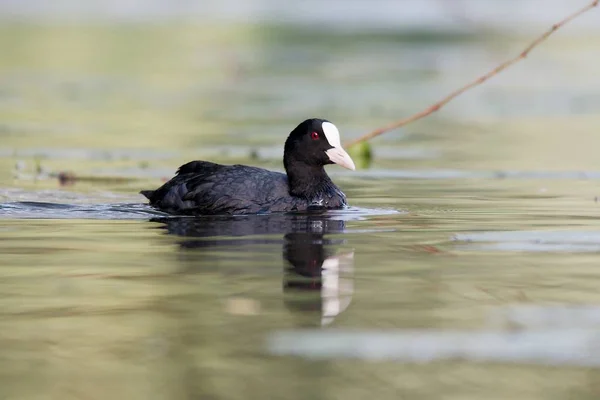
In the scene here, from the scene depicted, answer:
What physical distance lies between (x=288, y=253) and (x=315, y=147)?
318cm

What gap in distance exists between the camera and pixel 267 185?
38.7 feet

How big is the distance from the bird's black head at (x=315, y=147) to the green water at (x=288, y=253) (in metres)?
0.55

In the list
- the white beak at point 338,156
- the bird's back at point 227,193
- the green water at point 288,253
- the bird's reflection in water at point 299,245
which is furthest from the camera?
the white beak at point 338,156

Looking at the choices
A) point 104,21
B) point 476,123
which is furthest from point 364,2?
point 476,123

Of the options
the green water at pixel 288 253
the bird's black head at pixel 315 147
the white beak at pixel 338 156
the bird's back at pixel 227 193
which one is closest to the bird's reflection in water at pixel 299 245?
the green water at pixel 288 253

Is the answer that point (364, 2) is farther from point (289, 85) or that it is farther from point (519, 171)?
point (519, 171)

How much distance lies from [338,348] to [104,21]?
43433 millimetres

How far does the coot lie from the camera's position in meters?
11.6

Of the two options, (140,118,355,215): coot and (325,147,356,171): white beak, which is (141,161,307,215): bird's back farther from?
(325,147,356,171): white beak

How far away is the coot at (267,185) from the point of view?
1162 centimetres

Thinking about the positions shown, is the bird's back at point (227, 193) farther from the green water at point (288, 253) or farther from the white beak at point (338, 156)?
the white beak at point (338, 156)

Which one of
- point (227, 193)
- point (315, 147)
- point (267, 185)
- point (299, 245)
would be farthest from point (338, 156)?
point (299, 245)

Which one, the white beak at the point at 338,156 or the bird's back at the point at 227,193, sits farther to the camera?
the white beak at the point at 338,156

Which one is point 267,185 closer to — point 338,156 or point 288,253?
point 338,156
